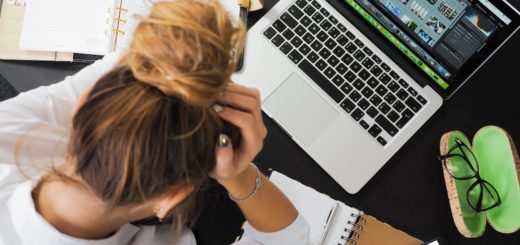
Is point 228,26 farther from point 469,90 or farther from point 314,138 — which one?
point 469,90

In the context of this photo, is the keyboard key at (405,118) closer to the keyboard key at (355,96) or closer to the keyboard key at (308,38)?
the keyboard key at (355,96)

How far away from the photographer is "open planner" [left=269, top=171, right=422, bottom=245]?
73 centimetres

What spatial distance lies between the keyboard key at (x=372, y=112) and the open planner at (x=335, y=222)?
0.57 ft

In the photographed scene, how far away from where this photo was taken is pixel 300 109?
2.57ft

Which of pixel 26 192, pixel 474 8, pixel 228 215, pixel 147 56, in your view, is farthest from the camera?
pixel 228 215

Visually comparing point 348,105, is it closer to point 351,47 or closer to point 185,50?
point 351,47

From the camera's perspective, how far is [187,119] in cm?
38

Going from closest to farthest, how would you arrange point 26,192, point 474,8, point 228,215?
point 26,192 → point 474,8 → point 228,215

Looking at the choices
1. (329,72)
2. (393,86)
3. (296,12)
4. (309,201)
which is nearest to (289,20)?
(296,12)

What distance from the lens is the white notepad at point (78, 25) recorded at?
734mm

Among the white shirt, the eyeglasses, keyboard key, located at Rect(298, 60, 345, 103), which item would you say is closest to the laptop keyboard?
keyboard key, located at Rect(298, 60, 345, 103)

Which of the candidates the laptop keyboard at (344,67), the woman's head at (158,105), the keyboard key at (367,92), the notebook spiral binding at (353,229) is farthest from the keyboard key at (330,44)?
the woman's head at (158,105)

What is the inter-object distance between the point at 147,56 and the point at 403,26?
528 millimetres

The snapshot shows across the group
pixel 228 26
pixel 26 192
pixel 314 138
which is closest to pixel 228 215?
pixel 314 138
